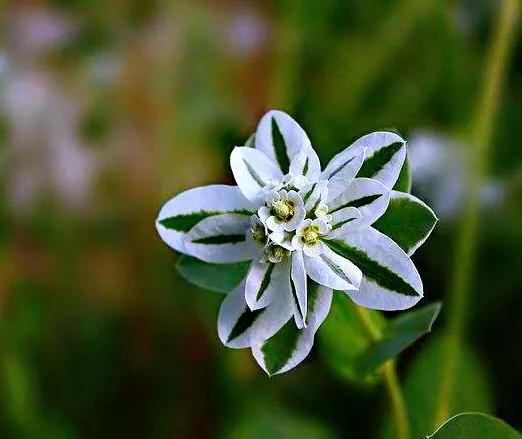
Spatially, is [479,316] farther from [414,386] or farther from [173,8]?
[173,8]

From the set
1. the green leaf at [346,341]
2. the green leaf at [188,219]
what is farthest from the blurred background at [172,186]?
the green leaf at [188,219]

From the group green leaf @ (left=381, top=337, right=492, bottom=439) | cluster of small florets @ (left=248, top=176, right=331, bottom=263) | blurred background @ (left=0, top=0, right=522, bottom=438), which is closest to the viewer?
cluster of small florets @ (left=248, top=176, right=331, bottom=263)

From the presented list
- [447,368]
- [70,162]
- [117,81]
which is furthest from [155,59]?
[447,368]

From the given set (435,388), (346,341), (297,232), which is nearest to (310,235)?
(297,232)

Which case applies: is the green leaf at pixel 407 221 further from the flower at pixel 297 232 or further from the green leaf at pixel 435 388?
the green leaf at pixel 435 388

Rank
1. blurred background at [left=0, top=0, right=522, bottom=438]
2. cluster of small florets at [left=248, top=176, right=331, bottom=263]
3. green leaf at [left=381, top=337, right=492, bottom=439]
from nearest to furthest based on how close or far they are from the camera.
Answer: cluster of small florets at [left=248, top=176, right=331, bottom=263] < green leaf at [left=381, top=337, right=492, bottom=439] < blurred background at [left=0, top=0, right=522, bottom=438]

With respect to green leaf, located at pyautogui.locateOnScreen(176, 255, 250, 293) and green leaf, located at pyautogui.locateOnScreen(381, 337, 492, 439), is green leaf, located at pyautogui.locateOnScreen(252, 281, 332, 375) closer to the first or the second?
green leaf, located at pyautogui.locateOnScreen(176, 255, 250, 293)

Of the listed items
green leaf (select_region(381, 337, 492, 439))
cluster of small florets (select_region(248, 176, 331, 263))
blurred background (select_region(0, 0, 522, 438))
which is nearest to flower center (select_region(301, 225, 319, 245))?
cluster of small florets (select_region(248, 176, 331, 263))

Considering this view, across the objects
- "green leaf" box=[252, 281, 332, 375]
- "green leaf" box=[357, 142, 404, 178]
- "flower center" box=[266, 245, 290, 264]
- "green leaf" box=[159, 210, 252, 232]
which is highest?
"green leaf" box=[357, 142, 404, 178]
